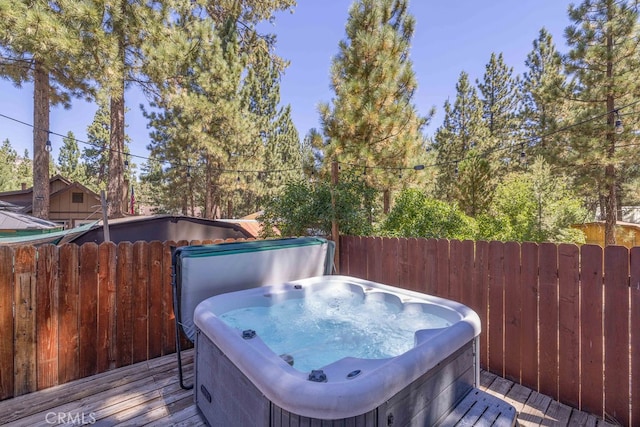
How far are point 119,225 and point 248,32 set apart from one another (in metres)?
9.29

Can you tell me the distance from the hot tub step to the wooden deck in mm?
322

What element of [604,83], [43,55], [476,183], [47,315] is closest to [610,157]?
[604,83]

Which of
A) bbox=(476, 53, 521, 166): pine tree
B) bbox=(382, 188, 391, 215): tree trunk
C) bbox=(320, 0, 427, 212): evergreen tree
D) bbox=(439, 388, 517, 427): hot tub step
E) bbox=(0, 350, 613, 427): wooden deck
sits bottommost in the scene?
bbox=(0, 350, 613, 427): wooden deck

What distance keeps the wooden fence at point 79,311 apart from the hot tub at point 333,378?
902 millimetres

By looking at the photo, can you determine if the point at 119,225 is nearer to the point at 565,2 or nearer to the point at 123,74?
the point at 123,74

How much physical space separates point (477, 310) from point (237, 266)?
218 centimetres

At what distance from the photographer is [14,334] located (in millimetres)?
2117

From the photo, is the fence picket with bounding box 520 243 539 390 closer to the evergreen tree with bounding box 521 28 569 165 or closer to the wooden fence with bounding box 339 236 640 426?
the wooden fence with bounding box 339 236 640 426

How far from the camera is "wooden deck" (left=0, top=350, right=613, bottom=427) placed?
1888 mm

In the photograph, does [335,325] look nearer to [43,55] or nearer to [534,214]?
[43,55]

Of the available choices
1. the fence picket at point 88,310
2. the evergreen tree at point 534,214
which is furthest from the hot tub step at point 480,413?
the evergreen tree at point 534,214

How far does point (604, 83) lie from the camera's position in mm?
7902

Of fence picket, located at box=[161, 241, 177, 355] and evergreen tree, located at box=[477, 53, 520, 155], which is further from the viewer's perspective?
evergreen tree, located at box=[477, 53, 520, 155]

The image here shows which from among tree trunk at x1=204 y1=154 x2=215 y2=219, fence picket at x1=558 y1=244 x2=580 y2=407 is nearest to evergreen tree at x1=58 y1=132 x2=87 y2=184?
tree trunk at x1=204 y1=154 x2=215 y2=219
